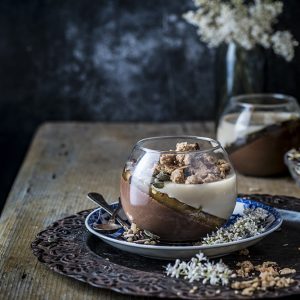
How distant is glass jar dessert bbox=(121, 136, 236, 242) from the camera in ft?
3.85

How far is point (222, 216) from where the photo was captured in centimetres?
122

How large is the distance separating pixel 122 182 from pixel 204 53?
5.33 feet

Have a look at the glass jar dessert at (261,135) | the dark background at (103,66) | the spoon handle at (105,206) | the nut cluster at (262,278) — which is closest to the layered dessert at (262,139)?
the glass jar dessert at (261,135)

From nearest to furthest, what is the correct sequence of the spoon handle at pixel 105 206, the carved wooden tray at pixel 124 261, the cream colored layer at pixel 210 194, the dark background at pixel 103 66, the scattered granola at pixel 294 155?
1. the carved wooden tray at pixel 124 261
2. the cream colored layer at pixel 210 194
3. the spoon handle at pixel 105 206
4. the scattered granola at pixel 294 155
5. the dark background at pixel 103 66

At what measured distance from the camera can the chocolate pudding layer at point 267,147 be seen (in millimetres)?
1816

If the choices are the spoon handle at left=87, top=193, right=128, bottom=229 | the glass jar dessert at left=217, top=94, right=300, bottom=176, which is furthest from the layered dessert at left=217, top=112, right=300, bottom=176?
the spoon handle at left=87, top=193, right=128, bottom=229

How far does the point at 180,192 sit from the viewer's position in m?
1.17

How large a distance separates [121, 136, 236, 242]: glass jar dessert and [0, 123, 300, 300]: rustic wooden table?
6.3 inches

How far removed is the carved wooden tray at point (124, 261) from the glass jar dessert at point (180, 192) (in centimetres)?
6

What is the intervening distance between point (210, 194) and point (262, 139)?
66 cm

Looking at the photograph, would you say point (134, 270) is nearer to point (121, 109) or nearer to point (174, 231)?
point (174, 231)

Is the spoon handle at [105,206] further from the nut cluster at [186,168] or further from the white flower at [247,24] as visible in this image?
the white flower at [247,24]

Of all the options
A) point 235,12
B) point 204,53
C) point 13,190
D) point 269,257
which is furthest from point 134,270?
point 204,53

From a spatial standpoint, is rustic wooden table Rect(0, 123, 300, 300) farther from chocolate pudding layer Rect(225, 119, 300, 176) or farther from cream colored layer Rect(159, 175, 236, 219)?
cream colored layer Rect(159, 175, 236, 219)
